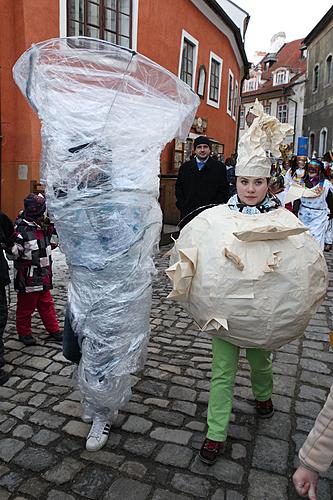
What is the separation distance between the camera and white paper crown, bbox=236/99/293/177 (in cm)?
238

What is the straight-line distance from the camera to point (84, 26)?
925 cm

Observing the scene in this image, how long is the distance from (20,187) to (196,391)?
21.7 ft

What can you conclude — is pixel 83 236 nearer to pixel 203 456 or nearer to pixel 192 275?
pixel 192 275

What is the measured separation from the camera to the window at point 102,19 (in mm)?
9031

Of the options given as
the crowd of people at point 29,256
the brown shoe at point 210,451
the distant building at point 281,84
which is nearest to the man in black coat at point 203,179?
the crowd of people at point 29,256

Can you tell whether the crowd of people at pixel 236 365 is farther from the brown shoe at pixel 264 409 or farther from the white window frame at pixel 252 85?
the white window frame at pixel 252 85

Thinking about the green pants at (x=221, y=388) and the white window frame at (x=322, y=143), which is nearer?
the green pants at (x=221, y=388)

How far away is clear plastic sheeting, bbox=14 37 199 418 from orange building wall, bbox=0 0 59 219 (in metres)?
6.15

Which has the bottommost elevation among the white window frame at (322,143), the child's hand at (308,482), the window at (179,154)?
the child's hand at (308,482)

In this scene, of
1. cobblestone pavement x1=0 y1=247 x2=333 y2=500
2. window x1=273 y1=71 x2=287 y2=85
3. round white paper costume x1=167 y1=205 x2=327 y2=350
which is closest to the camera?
round white paper costume x1=167 y1=205 x2=327 y2=350

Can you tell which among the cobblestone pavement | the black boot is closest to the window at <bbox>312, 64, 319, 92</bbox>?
the cobblestone pavement

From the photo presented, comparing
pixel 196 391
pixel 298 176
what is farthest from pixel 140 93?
pixel 298 176

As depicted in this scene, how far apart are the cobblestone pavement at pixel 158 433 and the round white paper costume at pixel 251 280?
707 mm

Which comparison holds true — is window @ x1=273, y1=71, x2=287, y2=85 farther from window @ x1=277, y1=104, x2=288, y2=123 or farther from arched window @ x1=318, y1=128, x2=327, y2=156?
Answer: arched window @ x1=318, y1=128, x2=327, y2=156
